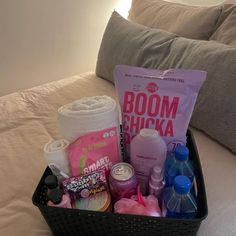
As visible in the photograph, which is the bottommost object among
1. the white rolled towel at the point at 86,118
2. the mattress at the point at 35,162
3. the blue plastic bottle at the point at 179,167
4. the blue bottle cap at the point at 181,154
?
the mattress at the point at 35,162

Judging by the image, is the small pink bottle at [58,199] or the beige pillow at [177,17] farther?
the beige pillow at [177,17]

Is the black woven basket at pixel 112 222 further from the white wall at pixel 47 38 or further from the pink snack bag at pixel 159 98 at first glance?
the white wall at pixel 47 38

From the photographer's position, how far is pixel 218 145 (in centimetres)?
84

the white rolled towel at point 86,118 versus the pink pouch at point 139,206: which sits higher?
the white rolled towel at point 86,118

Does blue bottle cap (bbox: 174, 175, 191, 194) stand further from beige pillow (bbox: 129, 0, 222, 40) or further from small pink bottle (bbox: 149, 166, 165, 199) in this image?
beige pillow (bbox: 129, 0, 222, 40)

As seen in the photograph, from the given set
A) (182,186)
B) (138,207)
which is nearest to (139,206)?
(138,207)

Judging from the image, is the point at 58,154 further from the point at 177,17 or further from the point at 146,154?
the point at 177,17

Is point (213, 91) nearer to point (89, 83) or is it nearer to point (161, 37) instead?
point (161, 37)

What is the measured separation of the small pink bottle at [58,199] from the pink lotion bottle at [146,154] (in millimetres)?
193

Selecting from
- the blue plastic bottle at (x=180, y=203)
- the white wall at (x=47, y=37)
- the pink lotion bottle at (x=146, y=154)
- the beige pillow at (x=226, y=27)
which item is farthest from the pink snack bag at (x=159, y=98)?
the white wall at (x=47, y=37)

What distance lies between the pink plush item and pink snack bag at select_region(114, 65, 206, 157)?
0.54ft

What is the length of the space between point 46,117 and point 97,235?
2.11 feet

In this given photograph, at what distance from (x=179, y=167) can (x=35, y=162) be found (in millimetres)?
483

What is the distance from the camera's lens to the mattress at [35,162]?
0.62 metres
